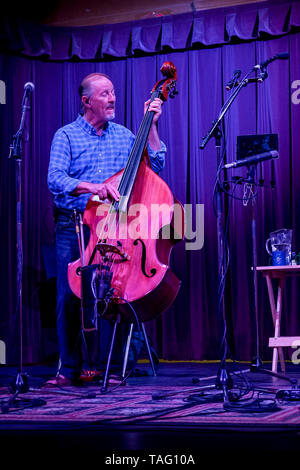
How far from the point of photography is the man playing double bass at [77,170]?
11.8 ft

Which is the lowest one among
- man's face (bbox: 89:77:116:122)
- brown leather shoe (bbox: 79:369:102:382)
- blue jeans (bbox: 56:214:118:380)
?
brown leather shoe (bbox: 79:369:102:382)

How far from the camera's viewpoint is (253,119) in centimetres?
515

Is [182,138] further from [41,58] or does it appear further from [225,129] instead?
[41,58]

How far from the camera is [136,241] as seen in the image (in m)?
3.04

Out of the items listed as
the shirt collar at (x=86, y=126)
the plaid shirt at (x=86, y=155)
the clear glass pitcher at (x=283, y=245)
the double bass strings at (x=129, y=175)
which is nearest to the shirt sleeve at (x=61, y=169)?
the plaid shirt at (x=86, y=155)

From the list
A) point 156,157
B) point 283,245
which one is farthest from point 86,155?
point 283,245

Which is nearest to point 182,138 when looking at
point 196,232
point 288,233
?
point 196,232

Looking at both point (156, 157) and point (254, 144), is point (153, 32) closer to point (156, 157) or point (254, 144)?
point (254, 144)

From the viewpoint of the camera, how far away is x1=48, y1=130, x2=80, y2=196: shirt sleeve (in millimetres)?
3522

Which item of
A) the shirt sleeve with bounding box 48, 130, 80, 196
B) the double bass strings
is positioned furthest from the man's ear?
the double bass strings

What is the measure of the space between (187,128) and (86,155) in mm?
1805

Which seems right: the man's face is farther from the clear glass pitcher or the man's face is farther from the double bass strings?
the clear glass pitcher

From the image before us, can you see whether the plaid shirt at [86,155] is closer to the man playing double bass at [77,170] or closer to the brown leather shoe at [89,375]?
the man playing double bass at [77,170]

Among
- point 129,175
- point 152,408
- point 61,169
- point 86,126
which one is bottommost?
point 152,408
